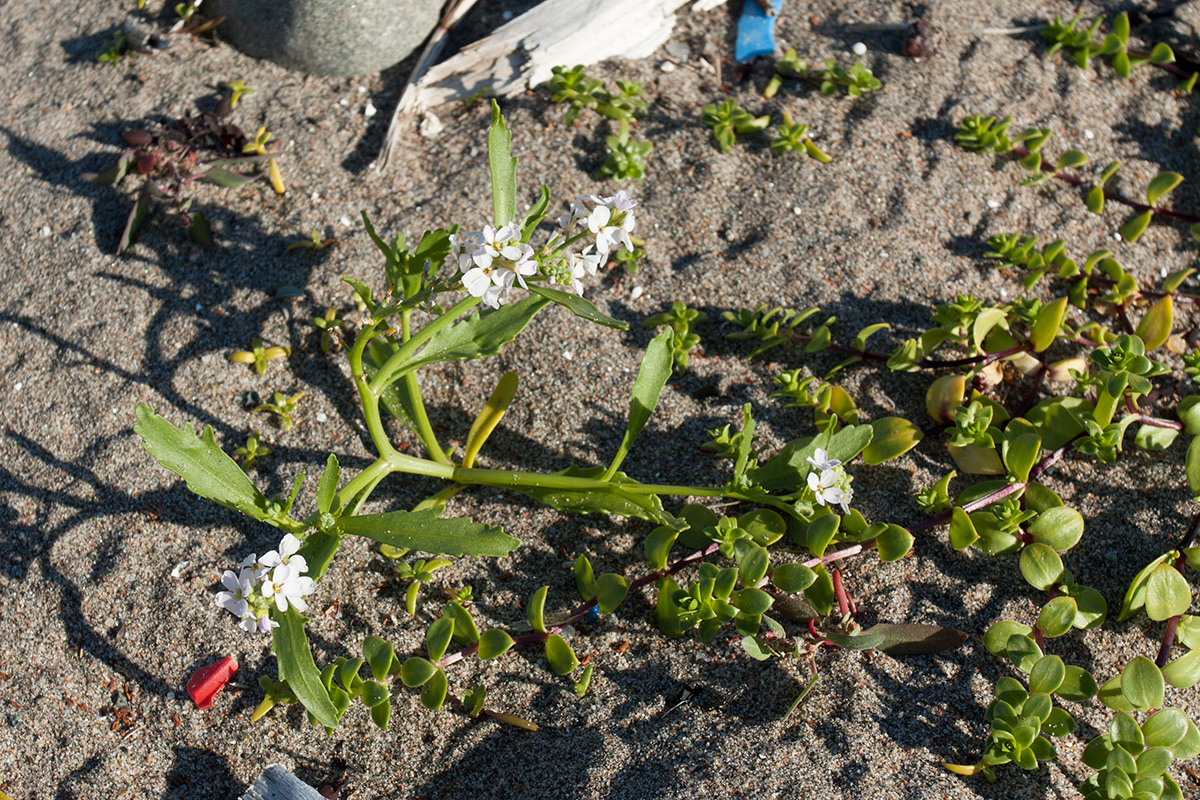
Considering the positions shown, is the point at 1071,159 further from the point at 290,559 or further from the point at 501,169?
the point at 290,559

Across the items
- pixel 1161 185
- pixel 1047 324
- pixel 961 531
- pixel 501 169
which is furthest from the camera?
pixel 1161 185

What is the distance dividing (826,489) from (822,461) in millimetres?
74

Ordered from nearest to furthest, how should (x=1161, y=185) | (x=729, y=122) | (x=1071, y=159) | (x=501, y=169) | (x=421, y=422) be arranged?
(x=501, y=169), (x=421, y=422), (x=1161, y=185), (x=1071, y=159), (x=729, y=122)

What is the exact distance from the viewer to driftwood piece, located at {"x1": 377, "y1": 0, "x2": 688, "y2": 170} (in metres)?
3.41

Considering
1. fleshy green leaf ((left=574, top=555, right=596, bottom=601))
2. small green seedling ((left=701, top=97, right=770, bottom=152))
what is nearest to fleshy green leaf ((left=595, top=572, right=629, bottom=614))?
fleshy green leaf ((left=574, top=555, right=596, bottom=601))

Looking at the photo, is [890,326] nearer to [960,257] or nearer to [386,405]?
[960,257]

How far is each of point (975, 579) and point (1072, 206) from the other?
5.11 ft

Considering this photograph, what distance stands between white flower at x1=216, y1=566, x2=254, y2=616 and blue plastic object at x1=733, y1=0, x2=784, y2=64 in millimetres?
2716

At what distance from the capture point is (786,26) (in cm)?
361

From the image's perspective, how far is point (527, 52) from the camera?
11.2 ft

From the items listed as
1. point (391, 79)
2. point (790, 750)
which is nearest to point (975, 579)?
point (790, 750)

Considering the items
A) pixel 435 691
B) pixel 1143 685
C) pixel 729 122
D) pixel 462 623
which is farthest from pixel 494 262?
pixel 1143 685

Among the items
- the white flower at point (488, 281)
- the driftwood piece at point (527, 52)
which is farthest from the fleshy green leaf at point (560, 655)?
the driftwood piece at point (527, 52)

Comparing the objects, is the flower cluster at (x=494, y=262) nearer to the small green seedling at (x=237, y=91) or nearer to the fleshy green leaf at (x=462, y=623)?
→ the fleshy green leaf at (x=462, y=623)
